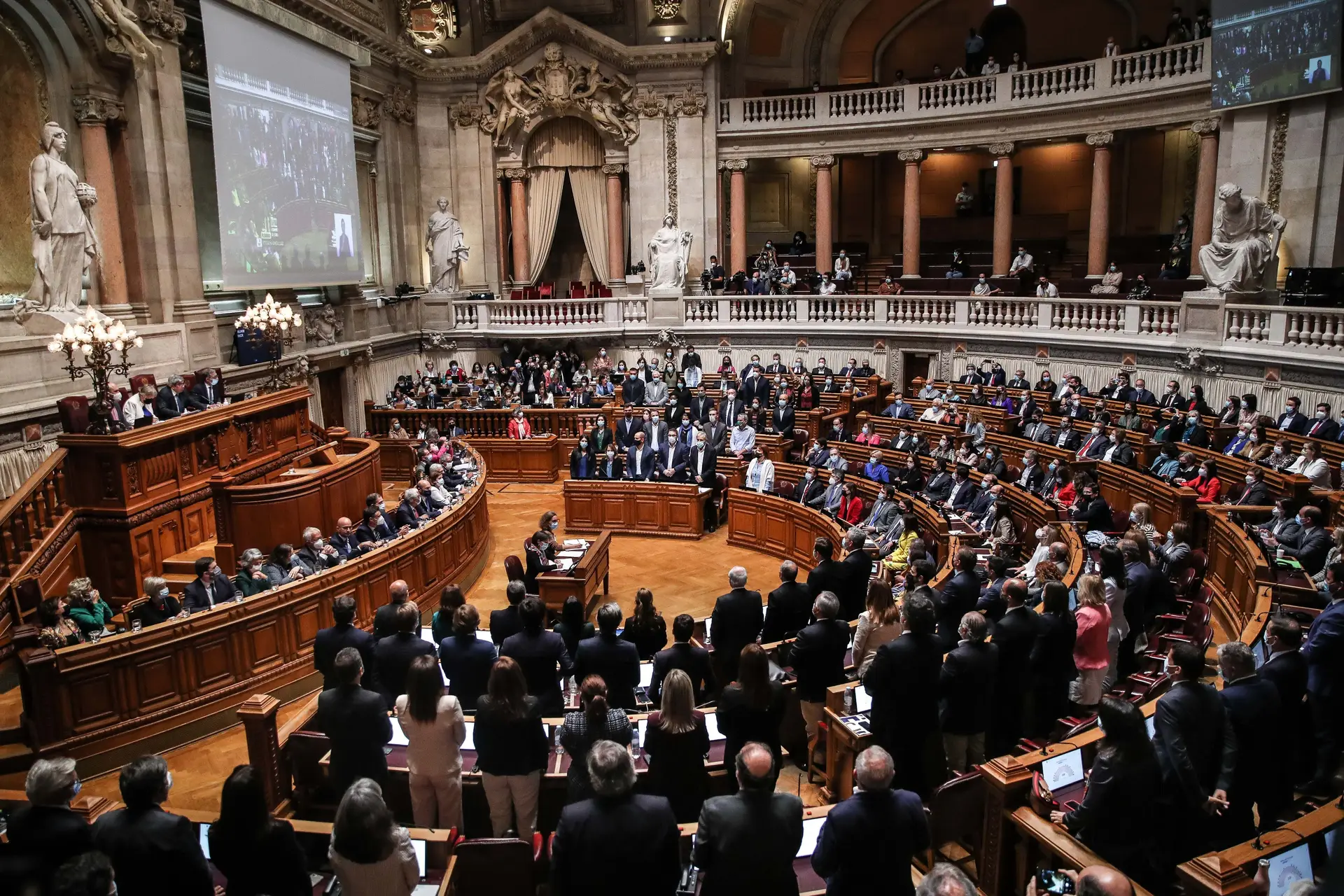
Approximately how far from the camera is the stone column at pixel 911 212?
2309 cm

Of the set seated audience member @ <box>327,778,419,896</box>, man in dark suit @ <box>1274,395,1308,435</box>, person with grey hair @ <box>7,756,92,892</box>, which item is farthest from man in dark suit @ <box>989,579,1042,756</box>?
man in dark suit @ <box>1274,395,1308,435</box>

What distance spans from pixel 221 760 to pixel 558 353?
49.9 ft

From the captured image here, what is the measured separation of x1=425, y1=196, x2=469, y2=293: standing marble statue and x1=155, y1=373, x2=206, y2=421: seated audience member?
438 inches

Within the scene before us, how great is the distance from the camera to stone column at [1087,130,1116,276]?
20578 mm

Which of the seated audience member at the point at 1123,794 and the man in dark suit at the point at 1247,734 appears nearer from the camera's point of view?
the seated audience member at the point at 1123,794

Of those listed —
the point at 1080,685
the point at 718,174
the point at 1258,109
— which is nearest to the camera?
the point at 1080,685

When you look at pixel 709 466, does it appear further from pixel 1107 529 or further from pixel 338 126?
pixel 338 126

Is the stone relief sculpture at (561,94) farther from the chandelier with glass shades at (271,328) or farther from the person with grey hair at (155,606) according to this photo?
the person with grey hair at (155,606)

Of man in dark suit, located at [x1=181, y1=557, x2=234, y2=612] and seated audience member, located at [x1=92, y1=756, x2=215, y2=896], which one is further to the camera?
man in dark suit, located at [x1=181, y1=557, x2=234, y2=612]

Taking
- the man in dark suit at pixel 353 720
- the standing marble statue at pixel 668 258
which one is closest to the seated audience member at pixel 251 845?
the man in dark suit at pixel 353 720

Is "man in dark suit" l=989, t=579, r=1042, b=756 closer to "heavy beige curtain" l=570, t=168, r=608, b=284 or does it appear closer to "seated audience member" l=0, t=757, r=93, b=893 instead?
"seated audience member" l=0, t=757, r=93, b=893

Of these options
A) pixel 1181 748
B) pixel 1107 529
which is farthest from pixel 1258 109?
pixel 1181 748

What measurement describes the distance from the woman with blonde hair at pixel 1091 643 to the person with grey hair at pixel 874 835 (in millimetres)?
2967

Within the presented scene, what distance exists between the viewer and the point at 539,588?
33.6ft
